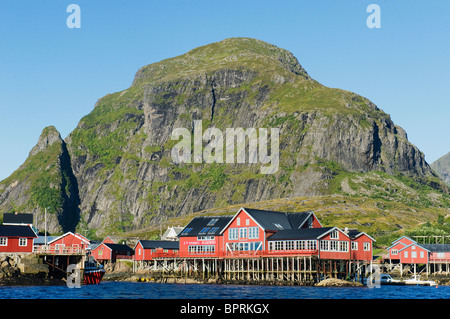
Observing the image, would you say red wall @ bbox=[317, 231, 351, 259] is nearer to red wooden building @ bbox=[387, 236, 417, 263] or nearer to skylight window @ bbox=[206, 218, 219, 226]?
skylight window @ bbox=[206, 218, 219, 226]

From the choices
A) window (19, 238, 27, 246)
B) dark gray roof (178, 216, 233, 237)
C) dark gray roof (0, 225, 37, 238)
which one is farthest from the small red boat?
dark gray roof (178, 216, 233, 237)

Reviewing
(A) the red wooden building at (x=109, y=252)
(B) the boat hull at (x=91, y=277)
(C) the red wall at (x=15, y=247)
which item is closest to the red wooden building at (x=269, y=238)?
(B) the boat hull at (x=91, y=277)

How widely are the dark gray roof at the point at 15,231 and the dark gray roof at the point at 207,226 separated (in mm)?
27673

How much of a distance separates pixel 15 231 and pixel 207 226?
33884mm

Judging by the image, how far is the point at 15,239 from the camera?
99125 millimetres

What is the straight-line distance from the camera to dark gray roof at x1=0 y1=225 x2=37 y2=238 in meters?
98.4

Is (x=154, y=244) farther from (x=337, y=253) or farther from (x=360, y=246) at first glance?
(x=337, y=253)

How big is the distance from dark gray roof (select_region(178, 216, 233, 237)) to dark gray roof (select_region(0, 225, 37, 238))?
27.7 meters

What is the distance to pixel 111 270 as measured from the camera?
133 metres

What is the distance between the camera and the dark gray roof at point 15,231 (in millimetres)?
98375

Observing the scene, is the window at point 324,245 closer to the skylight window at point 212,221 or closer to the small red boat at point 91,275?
the skylight window at point 212,221
